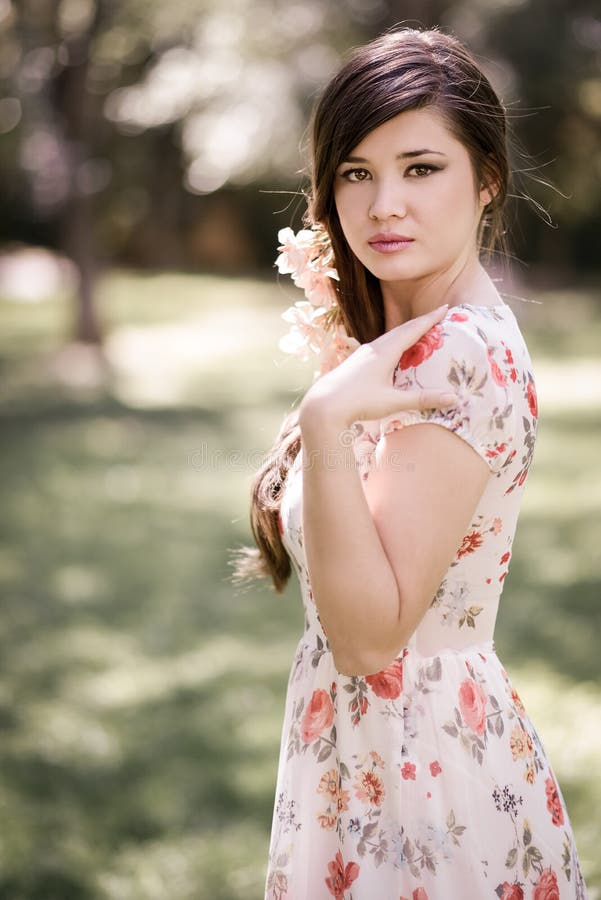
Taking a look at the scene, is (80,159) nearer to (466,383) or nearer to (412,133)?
(412,133)

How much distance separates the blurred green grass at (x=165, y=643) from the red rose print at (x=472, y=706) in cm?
169

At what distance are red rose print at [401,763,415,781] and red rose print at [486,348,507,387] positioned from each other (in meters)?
0.64

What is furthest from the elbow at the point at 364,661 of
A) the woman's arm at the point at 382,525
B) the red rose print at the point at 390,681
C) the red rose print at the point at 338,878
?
the red rose print at the point at 338,878

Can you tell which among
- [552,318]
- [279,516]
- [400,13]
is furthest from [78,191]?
[279,516]

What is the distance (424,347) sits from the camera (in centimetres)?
150

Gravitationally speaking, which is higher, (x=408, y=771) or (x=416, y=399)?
(x=416, y=399)

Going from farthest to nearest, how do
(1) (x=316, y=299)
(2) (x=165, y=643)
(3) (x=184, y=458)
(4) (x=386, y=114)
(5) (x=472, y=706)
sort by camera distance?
1. (3) (x=184, y=458)
2. (2) (x=165, y=643)
3. (1) (x=316, y=299)
4. (5) (x=472, y=706)
5. (4) (x=386, y=114)

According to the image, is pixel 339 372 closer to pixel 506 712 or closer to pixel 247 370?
pixel 506 712

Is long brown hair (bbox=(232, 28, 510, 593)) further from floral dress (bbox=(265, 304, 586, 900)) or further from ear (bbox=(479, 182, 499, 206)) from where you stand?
floral dress (bbox=(265, 304, 586, 900))

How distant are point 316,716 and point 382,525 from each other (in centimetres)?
50

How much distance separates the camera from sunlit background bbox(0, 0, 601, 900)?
3564 mm

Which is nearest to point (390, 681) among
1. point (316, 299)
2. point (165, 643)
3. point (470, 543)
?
point (470, 543)

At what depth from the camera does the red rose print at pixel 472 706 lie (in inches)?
65.7

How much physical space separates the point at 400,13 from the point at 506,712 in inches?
587
